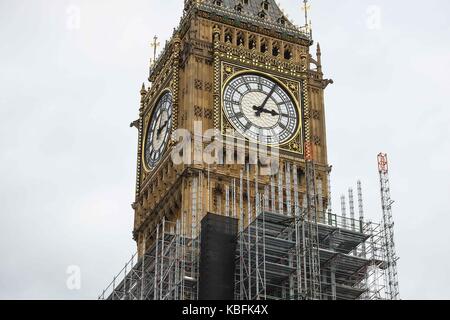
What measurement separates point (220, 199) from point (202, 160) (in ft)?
8.98

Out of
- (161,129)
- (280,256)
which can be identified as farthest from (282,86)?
(280,256)

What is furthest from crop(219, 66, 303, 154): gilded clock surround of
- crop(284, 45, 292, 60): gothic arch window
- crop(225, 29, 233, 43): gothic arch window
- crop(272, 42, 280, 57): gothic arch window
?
crop(225, 29, 233, 43): gothic arch window

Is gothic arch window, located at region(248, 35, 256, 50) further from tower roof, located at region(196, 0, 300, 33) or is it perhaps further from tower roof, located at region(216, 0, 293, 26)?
tower roof, located at region(216, 0, 293, 26)

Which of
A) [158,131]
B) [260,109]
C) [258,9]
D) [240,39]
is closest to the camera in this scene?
[260,109]

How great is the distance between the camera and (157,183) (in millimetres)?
90500

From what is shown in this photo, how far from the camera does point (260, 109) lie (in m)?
89.7

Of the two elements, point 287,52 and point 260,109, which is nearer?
point 260,109

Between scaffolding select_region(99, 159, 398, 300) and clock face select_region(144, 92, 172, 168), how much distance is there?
7687mm

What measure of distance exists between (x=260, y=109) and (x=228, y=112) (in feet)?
7.42

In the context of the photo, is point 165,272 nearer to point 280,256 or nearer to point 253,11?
point 280,256
